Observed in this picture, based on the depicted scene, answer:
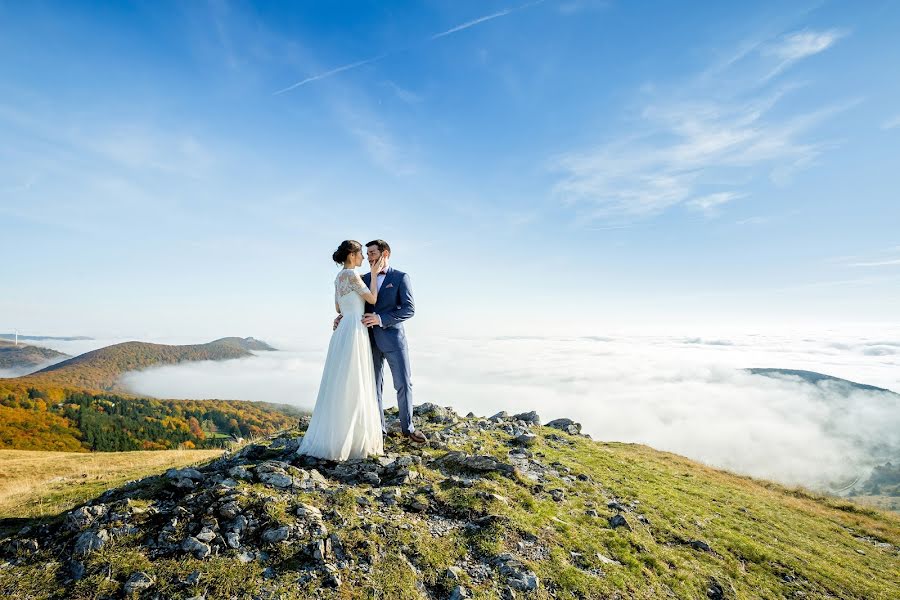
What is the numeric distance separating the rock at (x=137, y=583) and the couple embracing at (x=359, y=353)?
4415 mm

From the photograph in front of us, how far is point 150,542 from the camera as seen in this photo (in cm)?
648

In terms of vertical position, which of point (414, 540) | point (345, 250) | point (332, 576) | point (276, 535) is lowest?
point (414, 540)

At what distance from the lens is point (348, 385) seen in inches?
392

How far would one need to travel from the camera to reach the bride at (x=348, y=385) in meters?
9.97

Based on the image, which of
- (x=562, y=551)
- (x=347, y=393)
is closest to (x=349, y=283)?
(x=347, y=393)

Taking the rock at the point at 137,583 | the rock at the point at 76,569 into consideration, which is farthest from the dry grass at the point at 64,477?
the rock at the point at 137,583

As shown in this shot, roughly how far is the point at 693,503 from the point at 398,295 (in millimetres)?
11441

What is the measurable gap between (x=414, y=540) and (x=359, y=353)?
4.34 meters

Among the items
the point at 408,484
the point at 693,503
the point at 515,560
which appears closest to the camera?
the point at 515,560

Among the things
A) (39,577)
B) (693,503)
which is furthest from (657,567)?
(39,577)

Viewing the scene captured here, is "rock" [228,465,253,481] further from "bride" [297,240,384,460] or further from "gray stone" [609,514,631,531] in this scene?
"gray stone" [609,514,631,531]

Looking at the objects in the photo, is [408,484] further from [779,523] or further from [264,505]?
[779,523]

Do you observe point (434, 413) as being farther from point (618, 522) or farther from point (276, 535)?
point (276, 535)

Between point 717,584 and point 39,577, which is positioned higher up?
point 39,577
